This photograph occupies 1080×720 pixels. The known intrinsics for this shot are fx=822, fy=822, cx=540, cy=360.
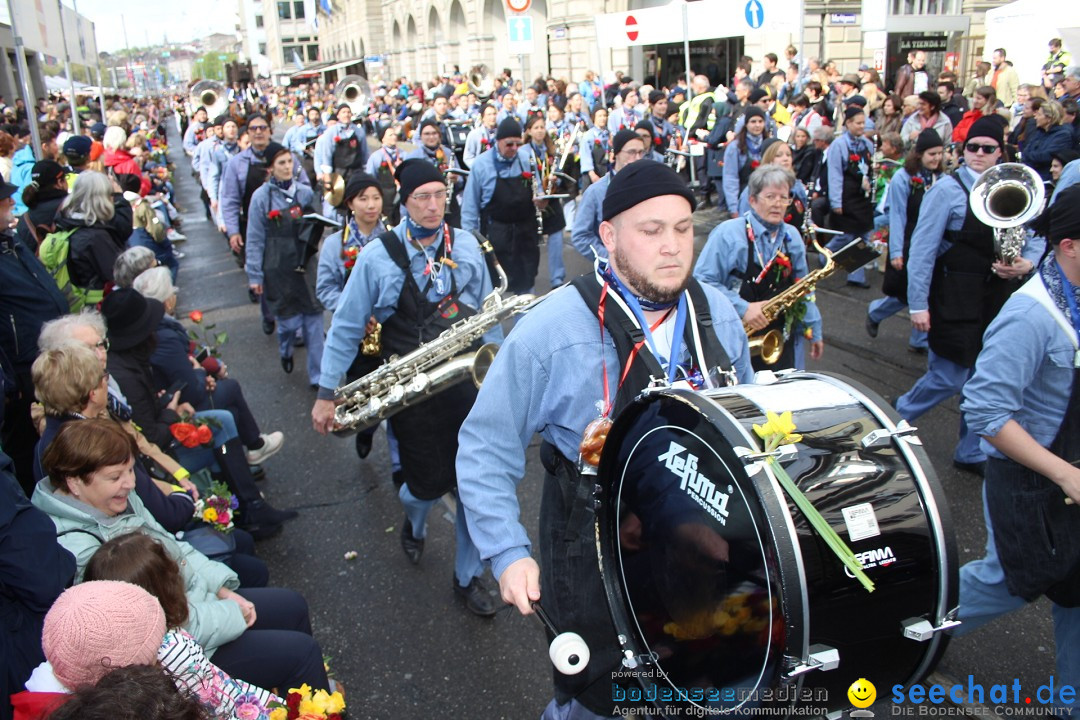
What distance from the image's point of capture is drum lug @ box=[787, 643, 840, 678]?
1853 mm

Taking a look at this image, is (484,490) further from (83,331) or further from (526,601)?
(83,331)

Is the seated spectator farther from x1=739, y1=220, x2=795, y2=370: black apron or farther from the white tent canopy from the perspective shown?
the white tent canopy

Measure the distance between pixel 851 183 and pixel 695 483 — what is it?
8059 millimetres

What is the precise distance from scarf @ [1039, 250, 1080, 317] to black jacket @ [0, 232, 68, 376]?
5231 millimetres

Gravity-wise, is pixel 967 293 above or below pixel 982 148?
Result: below

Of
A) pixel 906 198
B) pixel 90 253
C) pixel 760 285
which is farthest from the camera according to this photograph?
pixel 906 198

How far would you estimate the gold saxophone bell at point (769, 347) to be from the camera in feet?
16.1

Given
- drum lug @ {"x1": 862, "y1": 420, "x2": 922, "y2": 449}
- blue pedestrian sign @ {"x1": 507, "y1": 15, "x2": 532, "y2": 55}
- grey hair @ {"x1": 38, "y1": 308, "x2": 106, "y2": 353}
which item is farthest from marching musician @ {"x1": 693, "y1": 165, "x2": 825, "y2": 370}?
blue pedestrian sign @ {"x1": 507, "y1": 15, "x2": 532, "y2": 55}

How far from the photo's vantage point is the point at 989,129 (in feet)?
17.2

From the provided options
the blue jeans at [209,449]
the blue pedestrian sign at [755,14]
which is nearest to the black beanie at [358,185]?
the blue jeans at [209,449]

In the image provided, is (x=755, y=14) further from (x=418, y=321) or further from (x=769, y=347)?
(x=418, y=321)

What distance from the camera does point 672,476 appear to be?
2168mm

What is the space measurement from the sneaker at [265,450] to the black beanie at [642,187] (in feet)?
12.9

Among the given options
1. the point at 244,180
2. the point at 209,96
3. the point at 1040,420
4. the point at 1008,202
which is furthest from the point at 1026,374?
the point at 209,96
